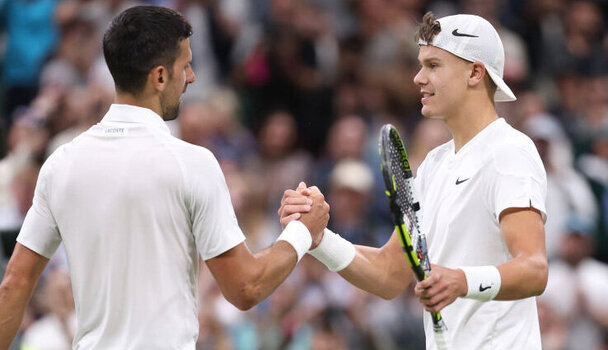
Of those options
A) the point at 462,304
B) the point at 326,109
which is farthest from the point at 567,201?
the point at 462,304

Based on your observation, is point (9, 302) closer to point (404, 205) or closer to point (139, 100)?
point (139, 100)

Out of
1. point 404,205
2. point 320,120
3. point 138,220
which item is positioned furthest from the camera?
point 320,120

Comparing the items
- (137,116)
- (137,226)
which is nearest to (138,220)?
(137,226)

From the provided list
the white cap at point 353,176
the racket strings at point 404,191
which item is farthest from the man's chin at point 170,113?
the white cap at point 353,176

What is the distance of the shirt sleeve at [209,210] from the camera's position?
430 centimetres

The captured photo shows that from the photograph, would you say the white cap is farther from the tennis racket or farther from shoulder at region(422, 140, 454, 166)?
the tennis racket

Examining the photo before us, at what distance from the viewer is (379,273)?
552cm

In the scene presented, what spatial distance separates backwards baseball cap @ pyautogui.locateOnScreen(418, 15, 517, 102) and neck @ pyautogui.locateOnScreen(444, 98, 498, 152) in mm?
117

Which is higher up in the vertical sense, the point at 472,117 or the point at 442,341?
the point at 472,117

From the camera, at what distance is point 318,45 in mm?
11375

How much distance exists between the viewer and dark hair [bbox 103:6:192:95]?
438 centimetres

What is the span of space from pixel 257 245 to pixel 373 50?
8.58 feet

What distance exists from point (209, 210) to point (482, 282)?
1129 mm

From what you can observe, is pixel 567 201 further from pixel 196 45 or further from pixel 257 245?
pixel 196 45
